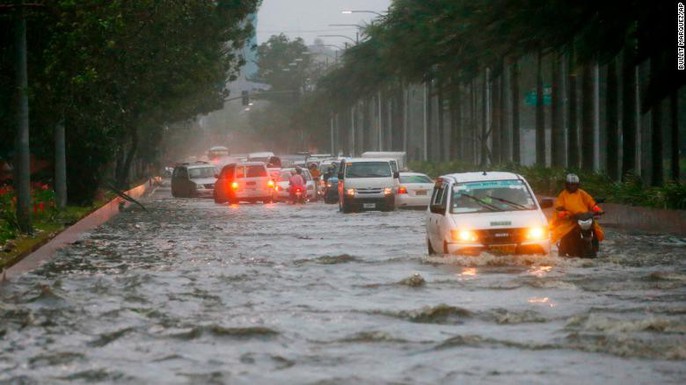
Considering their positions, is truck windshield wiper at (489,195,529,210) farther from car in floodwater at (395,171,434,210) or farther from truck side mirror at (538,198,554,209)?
car in floodwater at (395,171,434,210)

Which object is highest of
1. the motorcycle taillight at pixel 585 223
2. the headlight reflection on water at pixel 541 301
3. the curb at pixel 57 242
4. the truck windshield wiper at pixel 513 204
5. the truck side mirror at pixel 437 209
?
the truck windshield wiper at pixel 513 204

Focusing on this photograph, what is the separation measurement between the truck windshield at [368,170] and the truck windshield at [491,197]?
24.7 metres

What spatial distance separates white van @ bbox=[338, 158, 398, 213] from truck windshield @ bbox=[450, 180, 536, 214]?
23783mm

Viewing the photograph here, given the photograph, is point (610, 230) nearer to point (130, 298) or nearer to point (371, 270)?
point (371, 270)

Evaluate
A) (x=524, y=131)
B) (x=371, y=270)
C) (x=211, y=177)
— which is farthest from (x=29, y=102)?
(x=524, y=131)

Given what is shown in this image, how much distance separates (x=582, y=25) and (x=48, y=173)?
2007 centimetres

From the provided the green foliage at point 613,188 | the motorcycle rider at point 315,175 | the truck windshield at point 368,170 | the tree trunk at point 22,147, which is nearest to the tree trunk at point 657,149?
the green foliage at point 613,188

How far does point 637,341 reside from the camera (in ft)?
43.7

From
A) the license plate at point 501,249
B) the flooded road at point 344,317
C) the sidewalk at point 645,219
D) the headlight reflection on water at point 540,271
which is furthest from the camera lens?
the sidewalk at point 645,219

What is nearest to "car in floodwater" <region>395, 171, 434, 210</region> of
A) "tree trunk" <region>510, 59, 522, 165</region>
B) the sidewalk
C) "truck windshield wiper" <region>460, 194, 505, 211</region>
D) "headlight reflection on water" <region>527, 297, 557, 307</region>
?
"tree trunk" <region>510, 59, 522, 165</region>

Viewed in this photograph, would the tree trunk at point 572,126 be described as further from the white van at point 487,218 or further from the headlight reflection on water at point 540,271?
the headlight reflection on water at point 540,271

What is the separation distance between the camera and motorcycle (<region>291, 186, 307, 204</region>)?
5722cm

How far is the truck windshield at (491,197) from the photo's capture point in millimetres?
22953

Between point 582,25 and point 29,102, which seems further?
point 582,25
